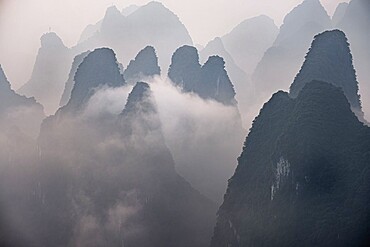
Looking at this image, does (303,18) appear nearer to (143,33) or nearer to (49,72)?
(143,33)

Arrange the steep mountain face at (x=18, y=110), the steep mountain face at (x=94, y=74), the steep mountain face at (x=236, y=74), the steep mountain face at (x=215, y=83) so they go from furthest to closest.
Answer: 1. the steep mountain face at (x=236, y=74)
2. the steep mountain face at (x=18, y=110)
3. the steep mountain face at (x=215, y=83)
4. the steep mountain face at (x=94, y=74)

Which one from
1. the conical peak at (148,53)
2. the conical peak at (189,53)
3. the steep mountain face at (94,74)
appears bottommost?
the steep mountain face at (94,74)

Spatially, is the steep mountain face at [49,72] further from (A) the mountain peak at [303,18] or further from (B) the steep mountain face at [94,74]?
(A) the mountain peak at [303,18]

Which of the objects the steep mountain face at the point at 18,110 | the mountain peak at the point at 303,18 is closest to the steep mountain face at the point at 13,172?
the steep mountain face at the point at 18,110

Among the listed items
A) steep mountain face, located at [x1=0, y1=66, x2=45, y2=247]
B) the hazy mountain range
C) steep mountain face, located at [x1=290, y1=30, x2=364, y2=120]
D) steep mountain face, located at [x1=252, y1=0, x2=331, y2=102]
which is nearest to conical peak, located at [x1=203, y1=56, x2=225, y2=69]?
the hazy mountain range

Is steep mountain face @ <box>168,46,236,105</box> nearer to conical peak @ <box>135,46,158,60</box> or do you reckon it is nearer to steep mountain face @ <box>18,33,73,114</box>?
conical peak @ <box>135,46,158,60</box>

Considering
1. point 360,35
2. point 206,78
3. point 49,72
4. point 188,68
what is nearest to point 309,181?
point 206,78
